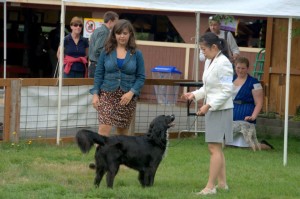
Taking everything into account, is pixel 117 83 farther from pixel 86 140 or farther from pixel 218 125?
pixel 218 125

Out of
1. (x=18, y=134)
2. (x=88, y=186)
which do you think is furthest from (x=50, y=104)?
(x=88, y=186)

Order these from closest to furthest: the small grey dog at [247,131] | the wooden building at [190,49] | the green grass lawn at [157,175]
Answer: the green grass lawn at [157,175] < the small grey dog at [247,131] < the wooden building at [190,49]

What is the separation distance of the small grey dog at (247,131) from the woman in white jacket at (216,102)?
3685mm

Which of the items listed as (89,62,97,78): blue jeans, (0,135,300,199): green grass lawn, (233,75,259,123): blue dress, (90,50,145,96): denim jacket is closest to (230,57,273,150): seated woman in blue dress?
(233,75,259,123): blue dress

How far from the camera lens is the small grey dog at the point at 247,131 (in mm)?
11883

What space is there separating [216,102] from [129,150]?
3.40 ft

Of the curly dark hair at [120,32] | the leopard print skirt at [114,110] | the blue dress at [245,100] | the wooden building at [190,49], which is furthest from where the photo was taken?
the wooden building at [190,49]

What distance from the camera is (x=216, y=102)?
8.03 metres

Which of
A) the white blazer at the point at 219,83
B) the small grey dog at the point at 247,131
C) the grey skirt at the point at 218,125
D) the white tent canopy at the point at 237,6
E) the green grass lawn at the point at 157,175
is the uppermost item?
the white tent canopy at the point at 237,6

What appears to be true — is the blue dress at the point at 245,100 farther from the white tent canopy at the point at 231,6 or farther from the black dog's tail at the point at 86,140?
the black dog's tail at the point at 86,140

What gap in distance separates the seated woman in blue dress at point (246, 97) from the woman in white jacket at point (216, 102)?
3731 mm

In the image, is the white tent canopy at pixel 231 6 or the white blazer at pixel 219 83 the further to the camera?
the white tent canopy at pixel 231 6

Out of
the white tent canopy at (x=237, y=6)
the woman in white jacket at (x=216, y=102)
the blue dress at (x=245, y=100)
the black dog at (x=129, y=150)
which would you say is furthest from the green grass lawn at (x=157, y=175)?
the white tent canopy at (x=237, y=6)

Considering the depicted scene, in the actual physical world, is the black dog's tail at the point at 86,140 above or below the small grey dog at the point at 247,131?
above
